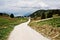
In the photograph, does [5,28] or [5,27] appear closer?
[5,28]

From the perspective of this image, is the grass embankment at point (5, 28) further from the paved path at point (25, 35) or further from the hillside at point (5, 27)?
the paved path at point (25, 35)

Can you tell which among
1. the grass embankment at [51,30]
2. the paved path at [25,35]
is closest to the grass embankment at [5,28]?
the paved path at [25,35]

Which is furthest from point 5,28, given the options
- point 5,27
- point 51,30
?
point 51,30

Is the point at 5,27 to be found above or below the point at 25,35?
below

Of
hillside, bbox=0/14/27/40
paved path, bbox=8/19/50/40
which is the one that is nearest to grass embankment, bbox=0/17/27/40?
hillside, bbox=0/14/27/40

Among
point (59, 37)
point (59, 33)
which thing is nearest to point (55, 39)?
point (59, 37)

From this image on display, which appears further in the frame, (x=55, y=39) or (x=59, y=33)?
(x=59, y=33)

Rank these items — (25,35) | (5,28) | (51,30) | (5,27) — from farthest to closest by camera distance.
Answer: (5,27)
(5,28)
(51,30)
(25,35)

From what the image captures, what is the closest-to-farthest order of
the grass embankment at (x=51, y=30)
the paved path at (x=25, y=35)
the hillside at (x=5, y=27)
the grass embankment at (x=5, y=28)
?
the paved path at (x=25, y=35) → the grass embankment at (x=51, y=30) → the grass embankment at (x=5, y=28) → the hillside at (x=5, y=27)

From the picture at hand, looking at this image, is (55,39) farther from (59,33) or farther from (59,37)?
(59,33)

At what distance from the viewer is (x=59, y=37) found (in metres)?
19.8

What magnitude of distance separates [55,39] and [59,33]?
237 centimetres

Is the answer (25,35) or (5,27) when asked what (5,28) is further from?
(25,35)

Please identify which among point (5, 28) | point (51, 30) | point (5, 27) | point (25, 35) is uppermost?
point (51, 30)
